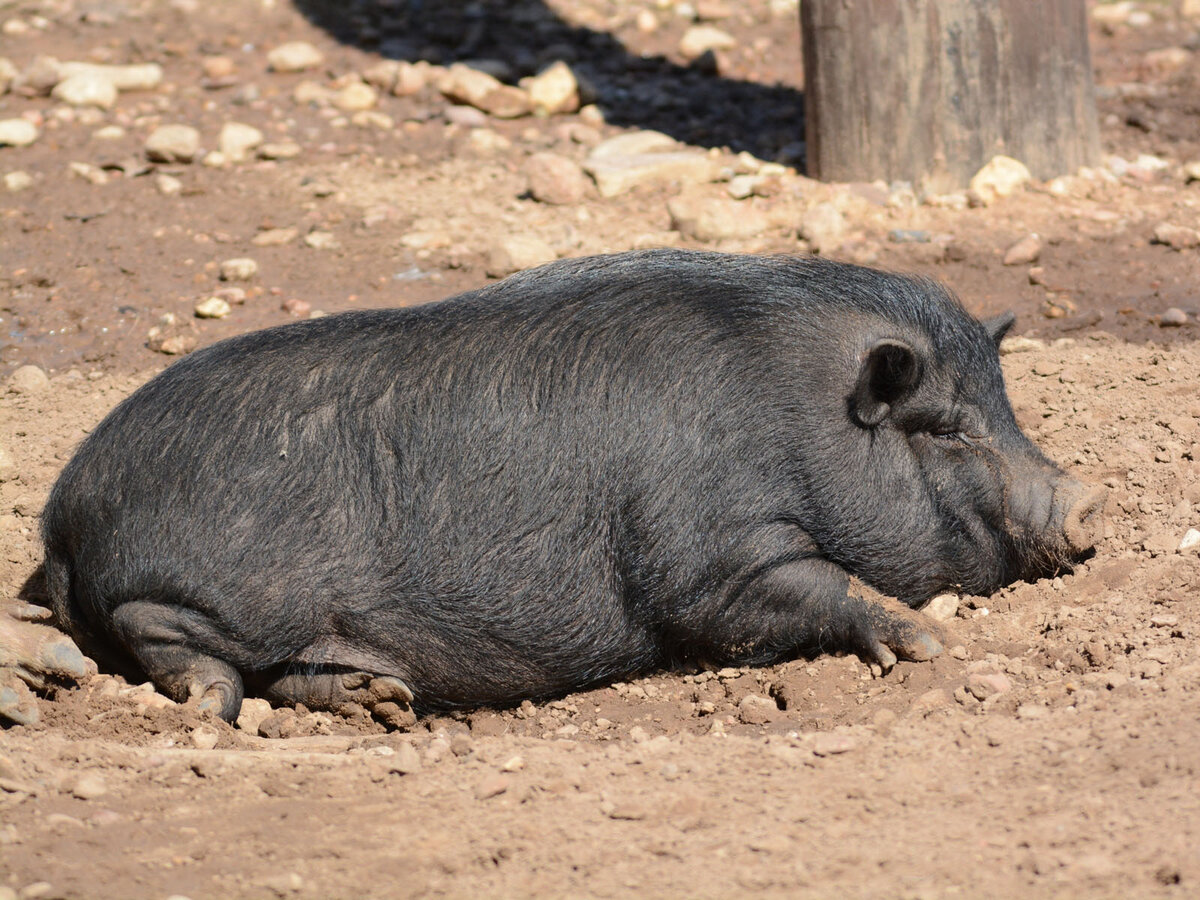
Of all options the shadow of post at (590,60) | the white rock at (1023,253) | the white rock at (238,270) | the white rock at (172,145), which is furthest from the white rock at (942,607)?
the white rock at (172,145)

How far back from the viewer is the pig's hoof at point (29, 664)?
12.0 ft

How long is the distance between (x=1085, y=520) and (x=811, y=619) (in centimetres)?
101

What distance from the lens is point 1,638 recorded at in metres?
3.79

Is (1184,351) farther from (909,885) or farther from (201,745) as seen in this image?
(201,745)

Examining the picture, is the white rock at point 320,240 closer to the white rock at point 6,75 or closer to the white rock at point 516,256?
the white rock at point 516,256

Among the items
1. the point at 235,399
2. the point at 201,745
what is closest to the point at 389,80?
the point at 235,399

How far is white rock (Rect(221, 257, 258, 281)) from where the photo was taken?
631 centimetres

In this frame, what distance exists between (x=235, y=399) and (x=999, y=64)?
4.66m

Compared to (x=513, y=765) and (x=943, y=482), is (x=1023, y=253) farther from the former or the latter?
(x=513, y=765)

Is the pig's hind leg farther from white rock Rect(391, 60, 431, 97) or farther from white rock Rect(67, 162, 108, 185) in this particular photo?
white rock Rect(391, 60, 431, 97)

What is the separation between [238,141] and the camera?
7.64 m

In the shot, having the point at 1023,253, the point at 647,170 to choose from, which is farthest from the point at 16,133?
the point at 1023,253

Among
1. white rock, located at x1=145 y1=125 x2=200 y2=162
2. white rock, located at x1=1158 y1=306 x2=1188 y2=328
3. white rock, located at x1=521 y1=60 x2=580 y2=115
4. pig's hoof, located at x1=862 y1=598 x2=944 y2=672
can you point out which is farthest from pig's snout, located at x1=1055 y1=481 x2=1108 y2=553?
white rock, located at x1=145 y1=125 x2=200 y2=162

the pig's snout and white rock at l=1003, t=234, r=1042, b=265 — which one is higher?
white rock at l=1003, t=234, r=1042, b=265
